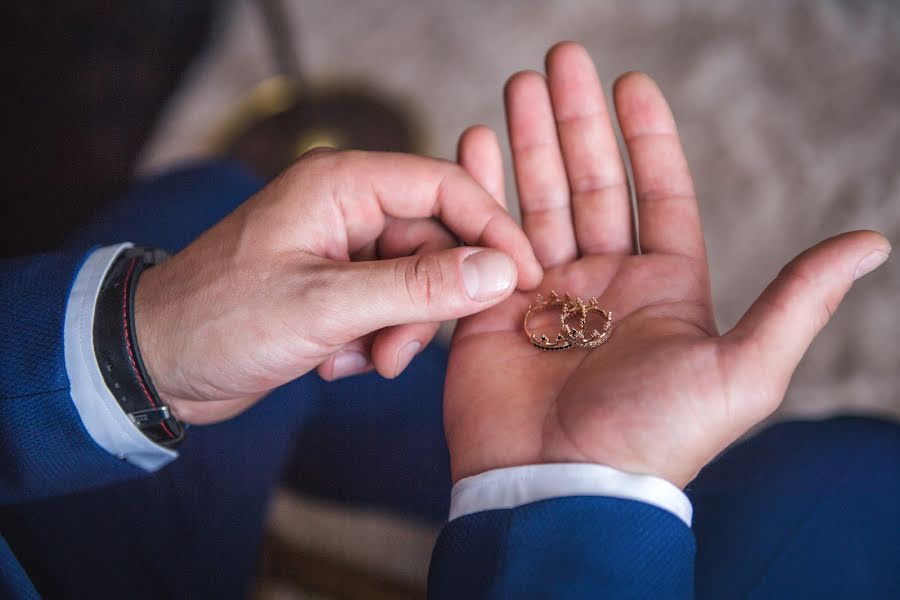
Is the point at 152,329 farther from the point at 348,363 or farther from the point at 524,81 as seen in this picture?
the point at 524,81

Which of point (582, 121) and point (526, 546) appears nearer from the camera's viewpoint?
point (526, 546)

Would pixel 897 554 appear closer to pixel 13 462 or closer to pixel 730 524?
pixel 730 524

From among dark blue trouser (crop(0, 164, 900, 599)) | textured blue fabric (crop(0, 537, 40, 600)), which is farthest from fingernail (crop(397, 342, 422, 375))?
textured blue fabric (crop(0, 537, 40, 600))

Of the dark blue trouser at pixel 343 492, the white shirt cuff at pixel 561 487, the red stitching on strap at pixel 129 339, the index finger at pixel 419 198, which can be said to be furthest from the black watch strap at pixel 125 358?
the white shirt cuff at pixel 561 487

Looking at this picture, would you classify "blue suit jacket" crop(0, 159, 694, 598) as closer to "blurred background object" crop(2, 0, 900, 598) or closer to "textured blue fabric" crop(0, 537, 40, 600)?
"textured blue fabric" crop(0, 537, 40, 600)

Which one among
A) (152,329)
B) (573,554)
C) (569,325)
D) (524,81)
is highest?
(524,81)

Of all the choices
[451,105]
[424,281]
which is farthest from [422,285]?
[451,105]

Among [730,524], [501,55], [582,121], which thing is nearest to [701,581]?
[730,524]

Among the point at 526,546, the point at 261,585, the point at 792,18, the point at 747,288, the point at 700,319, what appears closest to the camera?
the point at 526,546
